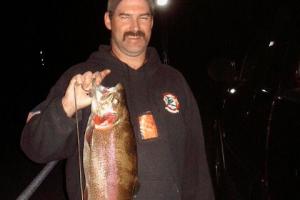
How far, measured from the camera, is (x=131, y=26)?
2934 mm

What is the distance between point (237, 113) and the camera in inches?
163

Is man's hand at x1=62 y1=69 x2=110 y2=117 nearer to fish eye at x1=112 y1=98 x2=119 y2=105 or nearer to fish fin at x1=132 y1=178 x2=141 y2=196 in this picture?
fish eye at x1=112 y1=98 x2=119 y2=105

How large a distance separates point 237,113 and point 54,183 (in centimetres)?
374

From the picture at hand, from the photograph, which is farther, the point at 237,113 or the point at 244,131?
the point at 237,113

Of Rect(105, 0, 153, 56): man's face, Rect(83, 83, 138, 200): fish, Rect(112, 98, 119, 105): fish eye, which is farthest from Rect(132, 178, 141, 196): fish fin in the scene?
Rect(105, 0, 153, 56): man's face

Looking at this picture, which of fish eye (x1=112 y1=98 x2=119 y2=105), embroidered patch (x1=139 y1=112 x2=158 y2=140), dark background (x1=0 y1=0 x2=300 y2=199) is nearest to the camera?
fish eye (x1=112 y1=98 x2=119 y2=105)

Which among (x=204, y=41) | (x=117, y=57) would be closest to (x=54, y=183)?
(x=117, y=57)

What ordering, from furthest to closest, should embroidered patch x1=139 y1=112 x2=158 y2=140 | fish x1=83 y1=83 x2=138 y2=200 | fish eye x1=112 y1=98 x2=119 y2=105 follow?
embroidered patch x1=139 y1=112 x2=158 y2=140
fish eye x1=112 y1=98 x2=119 y2=105
fish x1=83 y1=83 x2=138 y2=200

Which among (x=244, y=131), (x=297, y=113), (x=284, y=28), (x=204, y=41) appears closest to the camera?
(x=297, y=113)

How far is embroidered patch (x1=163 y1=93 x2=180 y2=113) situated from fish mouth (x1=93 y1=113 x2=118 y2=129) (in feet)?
1.62

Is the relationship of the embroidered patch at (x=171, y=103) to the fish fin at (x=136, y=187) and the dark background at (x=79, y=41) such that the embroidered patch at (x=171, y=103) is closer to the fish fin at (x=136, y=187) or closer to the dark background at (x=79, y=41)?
the fish fin at (x=136, y=187)

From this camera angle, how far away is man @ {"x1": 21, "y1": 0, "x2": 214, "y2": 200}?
2500 mm

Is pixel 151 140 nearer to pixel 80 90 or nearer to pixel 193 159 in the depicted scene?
pixel 193 159

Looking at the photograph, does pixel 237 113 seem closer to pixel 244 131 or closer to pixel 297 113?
pixel 244 131
